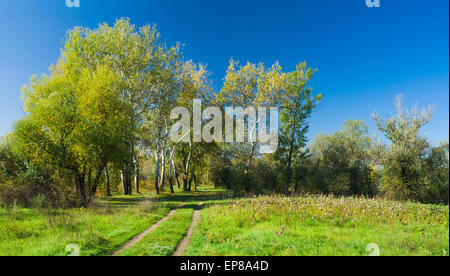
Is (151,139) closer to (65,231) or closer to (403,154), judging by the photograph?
(65,231)

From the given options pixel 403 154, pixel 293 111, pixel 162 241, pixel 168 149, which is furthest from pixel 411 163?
pixel 168 149

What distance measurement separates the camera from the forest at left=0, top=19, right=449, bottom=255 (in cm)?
1558

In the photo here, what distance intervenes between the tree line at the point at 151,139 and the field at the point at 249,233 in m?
6.09

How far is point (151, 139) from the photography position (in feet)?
122

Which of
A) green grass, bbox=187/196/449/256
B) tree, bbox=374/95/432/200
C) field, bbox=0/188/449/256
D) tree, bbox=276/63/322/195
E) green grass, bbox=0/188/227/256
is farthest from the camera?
tree, bbox=276/63/322/195

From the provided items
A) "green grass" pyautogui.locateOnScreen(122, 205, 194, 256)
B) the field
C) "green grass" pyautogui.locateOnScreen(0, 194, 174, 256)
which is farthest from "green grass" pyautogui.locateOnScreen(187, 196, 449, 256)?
"green grass" pyautogui.locateOnScreen(0, 194, 174, 256)

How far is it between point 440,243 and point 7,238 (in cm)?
1557

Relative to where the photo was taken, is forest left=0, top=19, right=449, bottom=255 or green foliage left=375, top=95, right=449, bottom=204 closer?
forest left=0, top=19, right=449, bottom=255

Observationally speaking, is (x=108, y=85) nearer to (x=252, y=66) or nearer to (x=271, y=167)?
(x=252, y=66)

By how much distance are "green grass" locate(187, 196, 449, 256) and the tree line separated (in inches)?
506

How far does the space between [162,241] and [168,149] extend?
33463 millimetres

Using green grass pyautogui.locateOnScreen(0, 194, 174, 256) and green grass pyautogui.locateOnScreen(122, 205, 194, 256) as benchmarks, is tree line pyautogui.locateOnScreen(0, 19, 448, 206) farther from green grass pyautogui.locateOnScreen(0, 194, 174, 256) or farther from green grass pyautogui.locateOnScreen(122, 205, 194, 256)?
green grass pyautogui.locateOnScreen(122, 205, 194, 256)

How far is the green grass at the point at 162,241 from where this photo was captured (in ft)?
23.0
